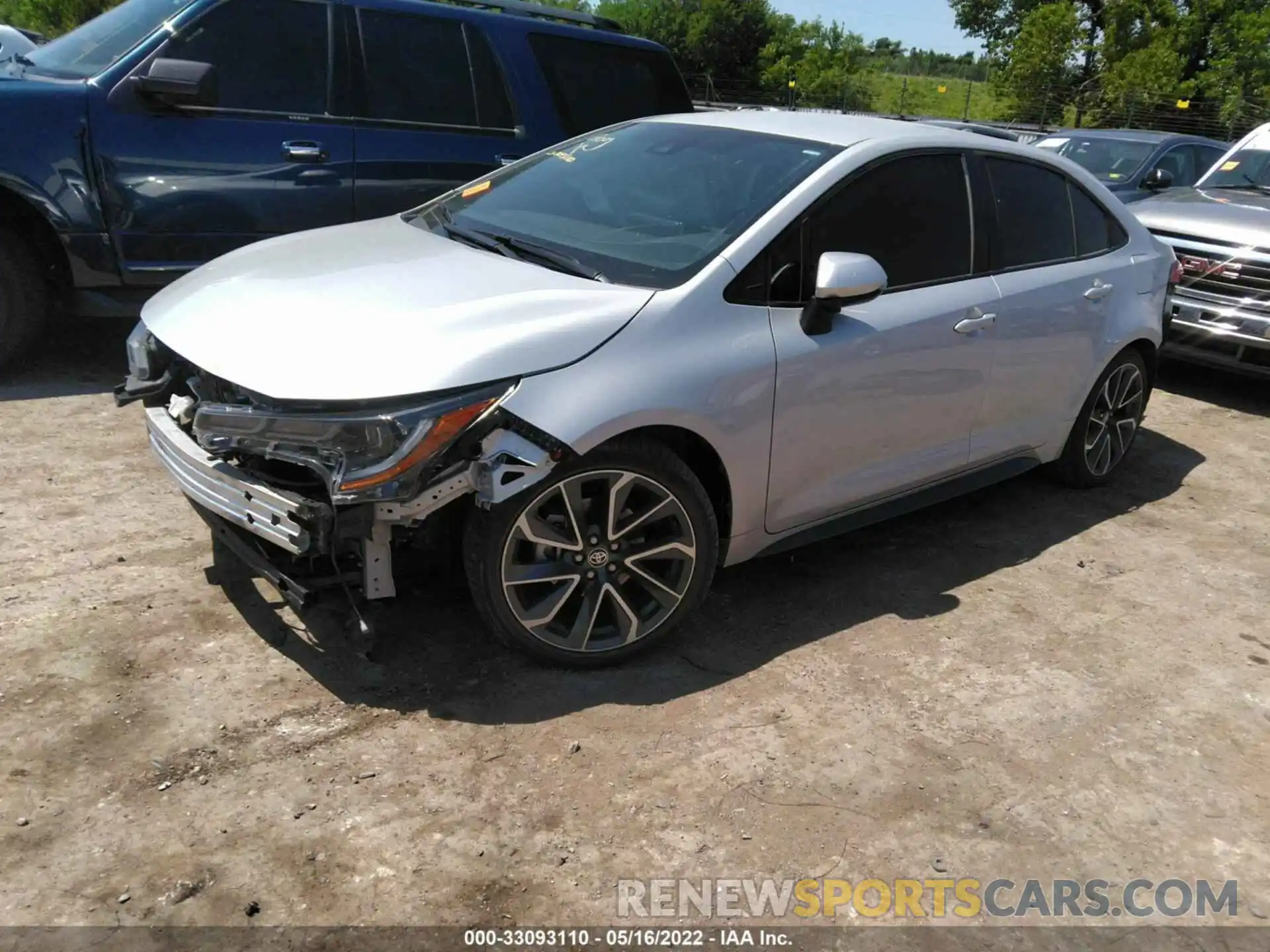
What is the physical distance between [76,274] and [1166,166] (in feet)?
31.6

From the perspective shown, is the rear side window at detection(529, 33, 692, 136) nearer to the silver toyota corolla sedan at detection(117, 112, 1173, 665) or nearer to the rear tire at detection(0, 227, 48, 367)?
the silver toyota corolla sedan at detection(117, 112, 1173, 665)

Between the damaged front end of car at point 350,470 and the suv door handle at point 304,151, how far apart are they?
2946 mm

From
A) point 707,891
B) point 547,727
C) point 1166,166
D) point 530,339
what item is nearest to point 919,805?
point 707,891

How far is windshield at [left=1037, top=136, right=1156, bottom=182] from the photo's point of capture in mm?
10219

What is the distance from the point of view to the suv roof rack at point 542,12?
21.3 ft

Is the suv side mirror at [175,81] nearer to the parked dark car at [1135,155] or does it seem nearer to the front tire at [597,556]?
the front tire at [597,556]

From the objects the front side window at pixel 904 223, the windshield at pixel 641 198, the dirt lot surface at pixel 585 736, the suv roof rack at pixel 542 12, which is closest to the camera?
the dirt lot surface at pixel 585 736

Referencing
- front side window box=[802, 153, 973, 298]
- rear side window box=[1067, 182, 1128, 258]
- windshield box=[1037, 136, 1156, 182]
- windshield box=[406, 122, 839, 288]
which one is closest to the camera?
windshield box=[406, 122, 839, 288]

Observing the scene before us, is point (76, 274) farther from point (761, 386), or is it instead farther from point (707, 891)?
point (707, 891)

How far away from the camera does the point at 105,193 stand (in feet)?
17.5

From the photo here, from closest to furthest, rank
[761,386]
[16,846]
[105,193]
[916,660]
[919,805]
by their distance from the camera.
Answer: [16,846] → [919,805] → [761,386] → [916,660] → [105,193]

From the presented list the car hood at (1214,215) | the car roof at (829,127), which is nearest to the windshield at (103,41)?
the car roof at (829,127)

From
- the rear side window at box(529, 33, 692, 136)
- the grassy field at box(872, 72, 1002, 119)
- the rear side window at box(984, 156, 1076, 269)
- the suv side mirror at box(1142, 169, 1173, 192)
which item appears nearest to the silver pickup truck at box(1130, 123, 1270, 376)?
the suv side mirror at box(1142, 169, 1173, 192)

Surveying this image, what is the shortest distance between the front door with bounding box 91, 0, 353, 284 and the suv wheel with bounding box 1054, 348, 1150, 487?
4.01 meters
